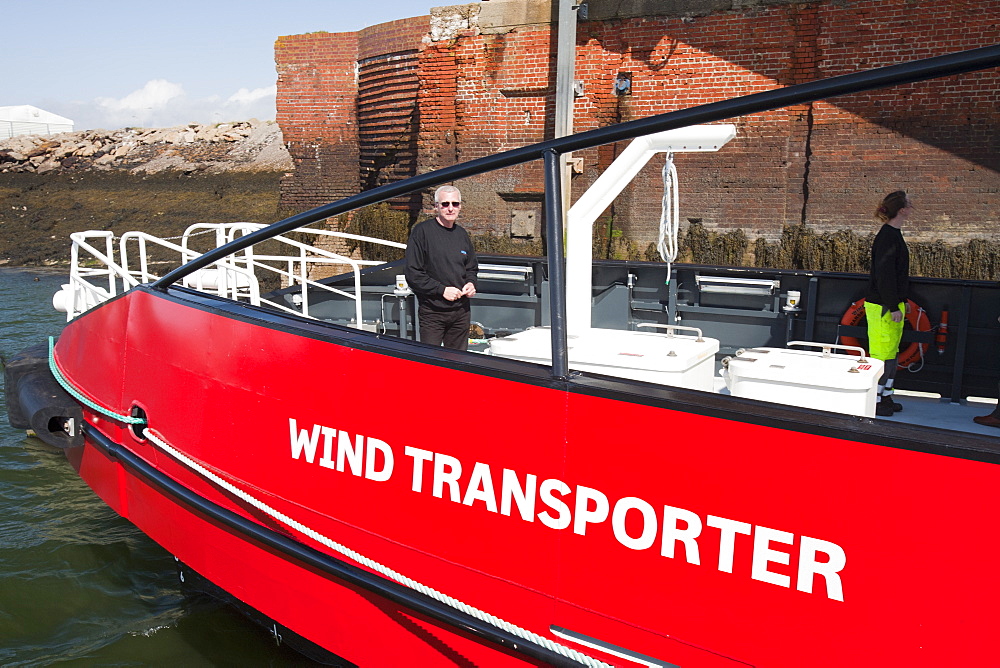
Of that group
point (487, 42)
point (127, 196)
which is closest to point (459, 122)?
point (487, 42)

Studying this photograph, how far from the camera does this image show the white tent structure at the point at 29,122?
62406 millimetres

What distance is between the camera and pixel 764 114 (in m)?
11.2

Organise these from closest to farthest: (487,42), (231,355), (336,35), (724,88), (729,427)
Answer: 1. (729,427)
2. (231,355)
3. (724,88)
4. (487,42)
5. (336,35)

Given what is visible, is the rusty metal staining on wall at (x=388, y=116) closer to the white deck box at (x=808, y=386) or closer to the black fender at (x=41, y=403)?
the black fender at (x=41, y=403)

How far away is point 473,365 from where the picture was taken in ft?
7.72

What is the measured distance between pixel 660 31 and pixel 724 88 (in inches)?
54.6

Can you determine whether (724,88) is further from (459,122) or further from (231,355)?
(231,355)

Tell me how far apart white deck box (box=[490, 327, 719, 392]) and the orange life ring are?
1.81 m

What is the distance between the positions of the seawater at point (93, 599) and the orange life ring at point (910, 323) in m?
3.87

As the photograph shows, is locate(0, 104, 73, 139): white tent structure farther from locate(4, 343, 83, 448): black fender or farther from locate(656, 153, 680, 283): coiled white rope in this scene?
Result: locate(656, 153, 680, 283): coiled white rope

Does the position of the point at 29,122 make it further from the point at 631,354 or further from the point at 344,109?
the point at 631,354

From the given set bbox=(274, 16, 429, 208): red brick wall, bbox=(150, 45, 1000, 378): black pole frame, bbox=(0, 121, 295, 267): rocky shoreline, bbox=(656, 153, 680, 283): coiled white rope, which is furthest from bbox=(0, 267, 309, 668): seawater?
bbox=(0, 121, 295, 267): rocky shoreline

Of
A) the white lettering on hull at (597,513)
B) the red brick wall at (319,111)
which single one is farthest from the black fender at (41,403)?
the red brick wall at (319,111)

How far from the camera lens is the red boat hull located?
1.75 metres
